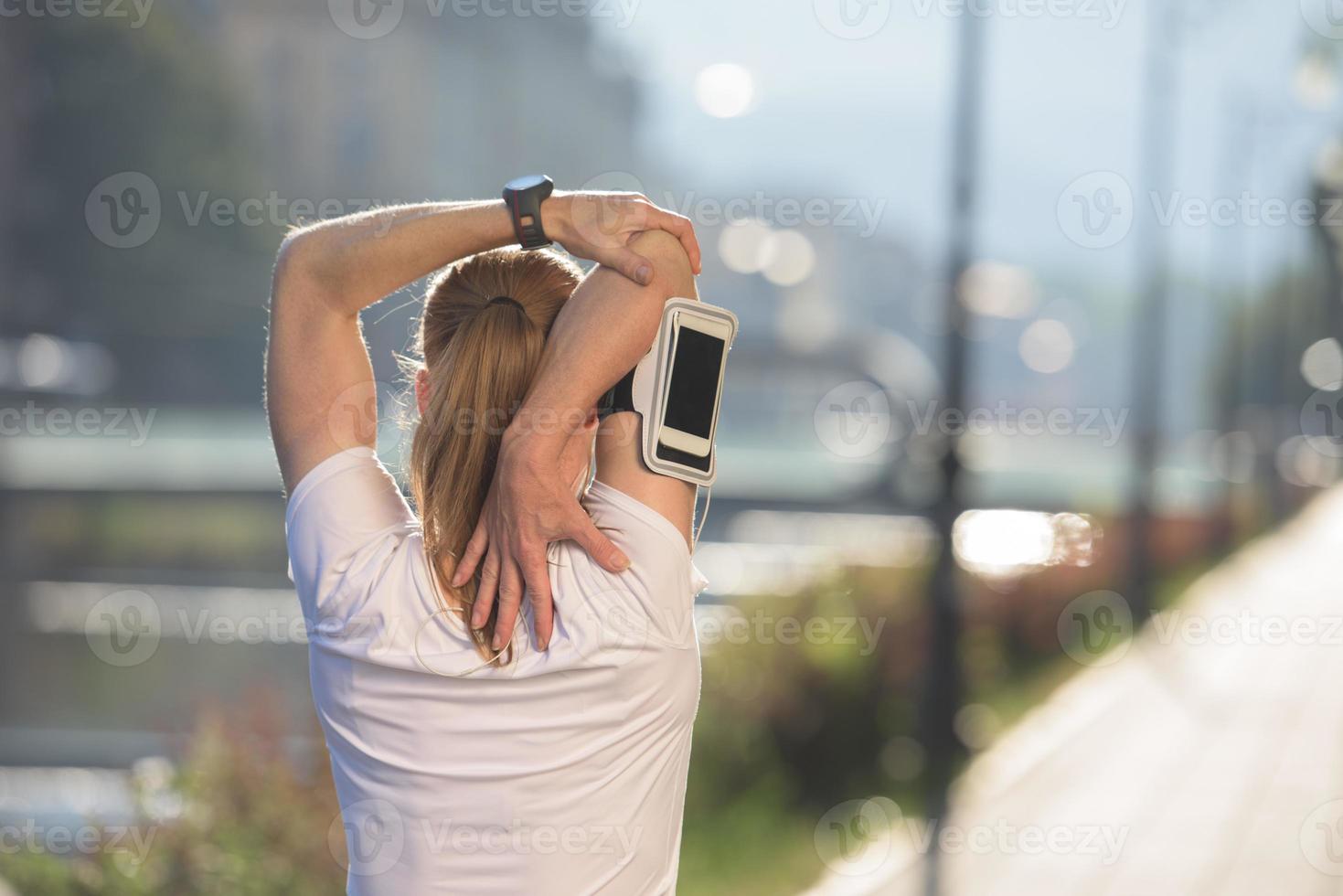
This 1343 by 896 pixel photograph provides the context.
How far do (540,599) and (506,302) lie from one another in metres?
0.40

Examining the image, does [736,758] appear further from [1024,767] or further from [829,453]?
[829,453]

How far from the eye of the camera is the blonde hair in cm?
158

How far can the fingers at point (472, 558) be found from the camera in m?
1.56

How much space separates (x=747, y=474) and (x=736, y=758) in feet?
78.3

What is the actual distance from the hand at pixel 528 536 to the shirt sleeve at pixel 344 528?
0.49ft

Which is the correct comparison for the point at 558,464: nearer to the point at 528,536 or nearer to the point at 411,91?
the point at 528,536

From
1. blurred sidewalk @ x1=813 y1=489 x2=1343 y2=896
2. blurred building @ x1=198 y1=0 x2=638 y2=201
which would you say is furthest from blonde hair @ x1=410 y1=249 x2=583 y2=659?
blurred building @ x1=198 y1=0 x2=638 y2=201

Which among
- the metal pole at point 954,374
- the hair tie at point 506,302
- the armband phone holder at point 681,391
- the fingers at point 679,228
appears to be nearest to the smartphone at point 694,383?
the armband phone holder at point 681,391

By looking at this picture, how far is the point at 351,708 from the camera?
1.56 m

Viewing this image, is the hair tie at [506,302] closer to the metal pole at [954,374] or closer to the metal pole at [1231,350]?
the metal pole at [954,374]

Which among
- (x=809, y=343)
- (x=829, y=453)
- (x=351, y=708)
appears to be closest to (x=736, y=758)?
(x=351, y=708)

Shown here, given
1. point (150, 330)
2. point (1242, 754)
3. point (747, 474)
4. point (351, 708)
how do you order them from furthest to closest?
1. point (747, 474)
2. point (150, 330)
3. point (1242, 754)
4. point (351, 708)

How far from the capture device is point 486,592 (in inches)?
60.2

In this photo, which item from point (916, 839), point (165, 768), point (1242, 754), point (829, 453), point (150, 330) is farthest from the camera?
point (829, 453)
